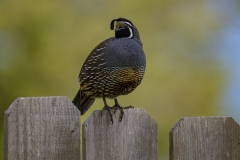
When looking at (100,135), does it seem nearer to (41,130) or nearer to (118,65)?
(41,130)

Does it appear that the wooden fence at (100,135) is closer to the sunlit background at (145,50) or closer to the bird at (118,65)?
the bird at (118,65)

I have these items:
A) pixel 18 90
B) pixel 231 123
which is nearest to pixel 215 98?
pixel 18 90

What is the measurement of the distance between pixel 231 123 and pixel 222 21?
4.26m

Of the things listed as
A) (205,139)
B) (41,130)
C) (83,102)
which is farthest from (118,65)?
(41,130)

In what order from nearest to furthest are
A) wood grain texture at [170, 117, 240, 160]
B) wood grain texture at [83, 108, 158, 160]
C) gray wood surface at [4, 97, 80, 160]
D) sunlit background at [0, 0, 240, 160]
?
gray wood surface at [4, 97, 80, 160], wood grain texture at [83, 108, 158, 160], wood grain texture at [170, 117, 240, 160], sunlit background at [0, 0, 240, 160]

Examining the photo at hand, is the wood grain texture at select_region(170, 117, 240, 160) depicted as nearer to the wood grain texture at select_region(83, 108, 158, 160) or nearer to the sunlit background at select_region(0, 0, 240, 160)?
the wood grain texture at select_region(83, 108, 158, 160)

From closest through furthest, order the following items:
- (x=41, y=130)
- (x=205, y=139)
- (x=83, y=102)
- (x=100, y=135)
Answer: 1. (x=41, y=130)
2. (x=100, y=135)
3. (x=205, y=139)
4. (x=83, y=102)

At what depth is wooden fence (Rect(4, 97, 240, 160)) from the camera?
8.09 ft

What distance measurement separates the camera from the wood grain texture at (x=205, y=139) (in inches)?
106

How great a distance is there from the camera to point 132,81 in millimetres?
3703

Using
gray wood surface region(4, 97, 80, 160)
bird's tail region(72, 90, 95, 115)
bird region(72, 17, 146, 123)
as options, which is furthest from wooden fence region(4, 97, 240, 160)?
bird's tail region(72, 90, 95, 115)

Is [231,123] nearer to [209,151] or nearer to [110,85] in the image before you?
[209,151]

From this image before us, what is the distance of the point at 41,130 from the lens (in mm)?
2502

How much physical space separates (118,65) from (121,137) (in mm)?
1115
